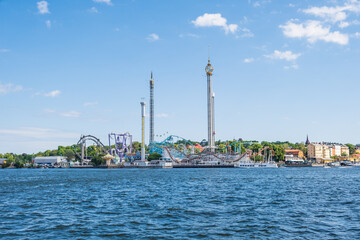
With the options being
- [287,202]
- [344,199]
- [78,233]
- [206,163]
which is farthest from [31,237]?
[206,163]

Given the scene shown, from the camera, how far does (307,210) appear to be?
30.6m

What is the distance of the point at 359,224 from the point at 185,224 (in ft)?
37.8

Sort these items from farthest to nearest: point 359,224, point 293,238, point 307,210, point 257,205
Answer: point 257,205, point 307,210, point 359,224, point 293,238

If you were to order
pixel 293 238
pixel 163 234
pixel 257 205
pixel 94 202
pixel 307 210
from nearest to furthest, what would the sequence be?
1. pixel 293 238
2. pixel 163 234
3. pixel 307 210
4. pixel 257 205
5. pixel 94 202

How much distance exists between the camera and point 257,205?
1331 inches

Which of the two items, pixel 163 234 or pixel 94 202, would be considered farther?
pixel 94 202

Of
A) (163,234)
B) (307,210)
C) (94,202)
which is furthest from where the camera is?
(94,202)

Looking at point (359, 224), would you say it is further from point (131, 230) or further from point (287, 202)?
point (131, 230)

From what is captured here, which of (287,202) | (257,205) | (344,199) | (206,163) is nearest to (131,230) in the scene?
(257,205)

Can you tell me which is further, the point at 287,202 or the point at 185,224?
the point at 287,202

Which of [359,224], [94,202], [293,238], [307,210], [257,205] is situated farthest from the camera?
[94,202]

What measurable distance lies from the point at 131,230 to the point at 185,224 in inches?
150

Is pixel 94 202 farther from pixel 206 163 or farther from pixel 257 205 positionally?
pixel 206 163

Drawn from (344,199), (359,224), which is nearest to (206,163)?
(344,199)
